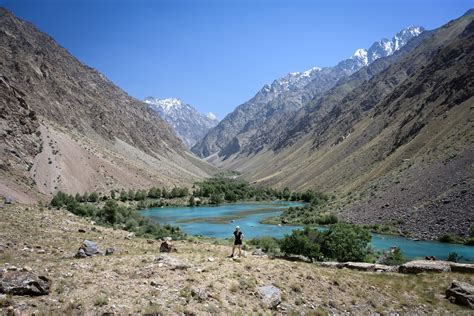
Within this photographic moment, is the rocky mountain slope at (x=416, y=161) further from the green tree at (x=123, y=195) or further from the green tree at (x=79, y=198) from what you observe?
the green tree at (x=79, y=198)

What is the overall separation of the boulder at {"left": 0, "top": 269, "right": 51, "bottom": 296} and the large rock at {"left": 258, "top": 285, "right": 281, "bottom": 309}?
35.3 ft

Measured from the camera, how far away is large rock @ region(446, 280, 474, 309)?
23.3m

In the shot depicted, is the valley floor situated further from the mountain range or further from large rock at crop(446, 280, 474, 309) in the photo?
the mountain range

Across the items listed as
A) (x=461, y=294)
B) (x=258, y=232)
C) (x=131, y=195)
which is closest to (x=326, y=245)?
(x=461, y=294)

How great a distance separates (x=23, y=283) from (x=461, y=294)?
24.5 meters

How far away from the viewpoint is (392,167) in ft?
325

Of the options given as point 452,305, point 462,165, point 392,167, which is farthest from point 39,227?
point 392,167

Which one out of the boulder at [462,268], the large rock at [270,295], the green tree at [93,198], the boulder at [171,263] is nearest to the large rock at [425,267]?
the boulder at [462,268]

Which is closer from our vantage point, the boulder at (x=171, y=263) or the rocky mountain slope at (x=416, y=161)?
the boulder at (x=171, y=263)

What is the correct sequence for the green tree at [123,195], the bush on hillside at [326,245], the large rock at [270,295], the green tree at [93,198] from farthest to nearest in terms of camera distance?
the green tree at [123,195] → the green tree at [93,198] → the bush on hillside at [326,245] → the large rock at [270,295]

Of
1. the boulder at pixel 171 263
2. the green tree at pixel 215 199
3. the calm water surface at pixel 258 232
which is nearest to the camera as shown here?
the boulder at pixel 171 263

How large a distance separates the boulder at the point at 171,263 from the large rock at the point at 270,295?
451cm

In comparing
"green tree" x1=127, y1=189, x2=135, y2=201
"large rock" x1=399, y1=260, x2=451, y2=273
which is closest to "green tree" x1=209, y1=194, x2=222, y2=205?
"green tree" x1=127, y1=189, x2=135, y2=201

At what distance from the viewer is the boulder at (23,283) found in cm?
1544
